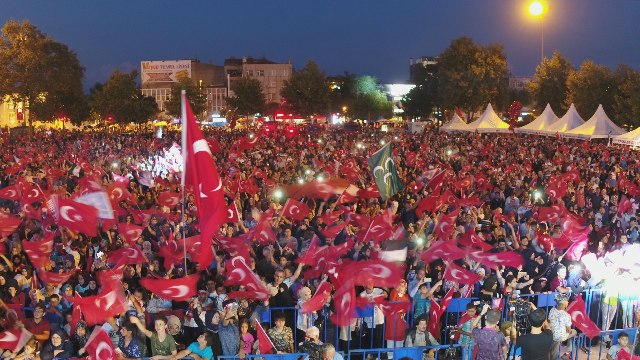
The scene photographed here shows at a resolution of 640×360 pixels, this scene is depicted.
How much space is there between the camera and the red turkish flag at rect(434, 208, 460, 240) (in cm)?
1227

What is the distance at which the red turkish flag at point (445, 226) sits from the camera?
12273 mm

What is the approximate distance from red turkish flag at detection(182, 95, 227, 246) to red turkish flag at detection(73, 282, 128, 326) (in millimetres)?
1138

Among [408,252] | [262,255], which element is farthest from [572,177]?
[262,255]

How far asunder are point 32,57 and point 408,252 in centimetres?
4067

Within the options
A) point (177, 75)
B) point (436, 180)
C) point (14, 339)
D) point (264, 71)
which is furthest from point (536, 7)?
point (177, 75)

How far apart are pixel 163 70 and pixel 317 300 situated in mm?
121193

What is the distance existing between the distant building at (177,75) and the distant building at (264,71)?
308cm

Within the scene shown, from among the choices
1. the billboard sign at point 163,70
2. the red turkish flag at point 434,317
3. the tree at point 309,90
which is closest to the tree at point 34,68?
the tree at point 309,90

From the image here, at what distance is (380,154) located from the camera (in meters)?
13.5

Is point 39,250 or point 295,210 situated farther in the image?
point 295,210

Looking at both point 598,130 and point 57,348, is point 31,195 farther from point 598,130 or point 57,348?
point 598,130

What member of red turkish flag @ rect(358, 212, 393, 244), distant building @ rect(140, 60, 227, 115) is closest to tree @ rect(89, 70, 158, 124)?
distant building @ rect(140, 60, 227, 115)

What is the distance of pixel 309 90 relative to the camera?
237 feet

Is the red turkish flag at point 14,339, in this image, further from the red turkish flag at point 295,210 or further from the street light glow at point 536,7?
the street light glow at point 536,7
